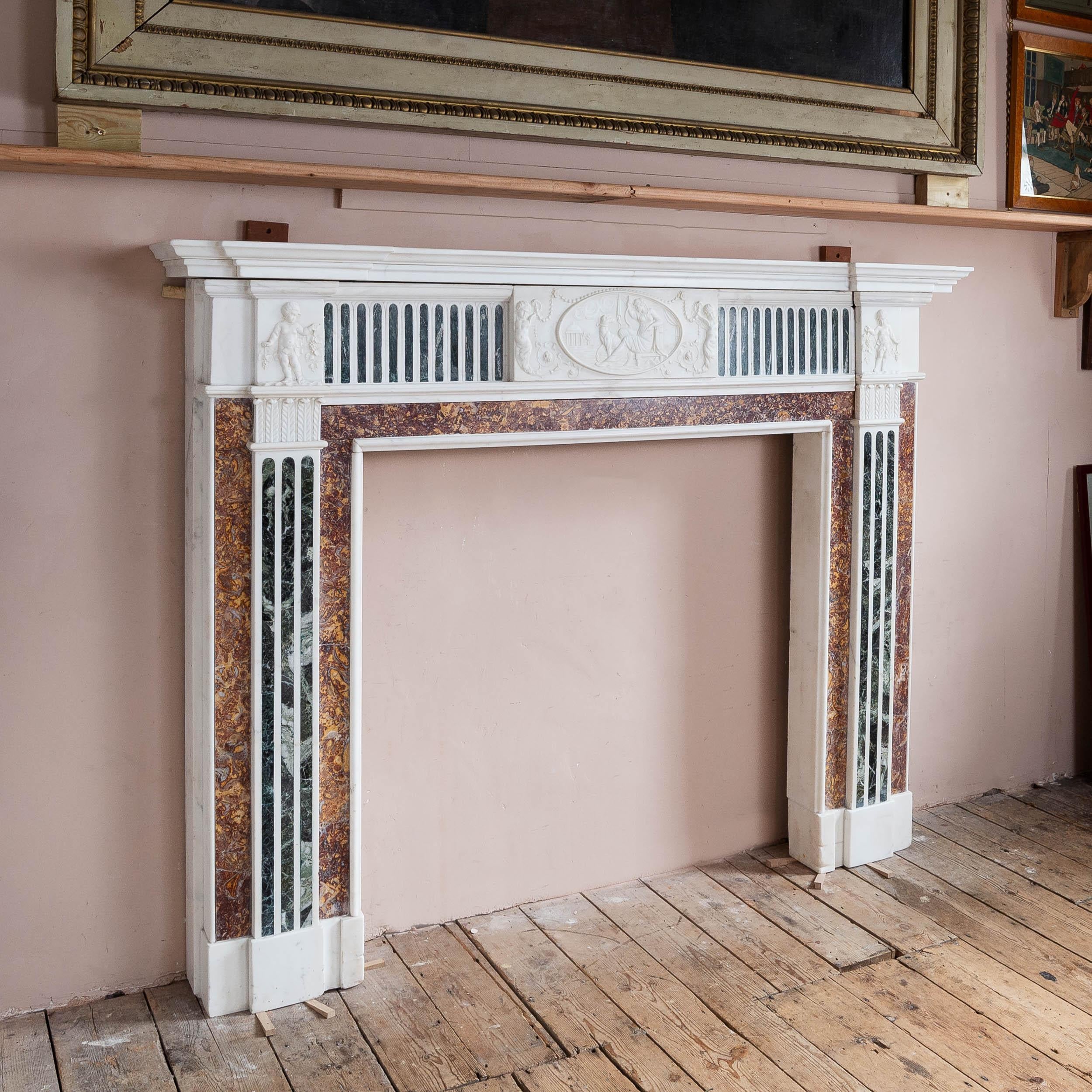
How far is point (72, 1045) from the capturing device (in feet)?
8.18

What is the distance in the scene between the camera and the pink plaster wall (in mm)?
2480

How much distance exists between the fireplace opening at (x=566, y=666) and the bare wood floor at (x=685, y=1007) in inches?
6.2

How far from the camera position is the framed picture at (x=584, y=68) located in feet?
7.85

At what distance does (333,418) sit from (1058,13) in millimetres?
2559

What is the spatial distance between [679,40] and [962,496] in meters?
1.64

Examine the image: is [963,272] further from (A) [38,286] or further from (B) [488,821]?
(A) [38,286]

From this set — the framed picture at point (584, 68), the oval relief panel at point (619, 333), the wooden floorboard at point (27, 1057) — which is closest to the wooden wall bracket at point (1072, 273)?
the framed picture at point (584, 68)

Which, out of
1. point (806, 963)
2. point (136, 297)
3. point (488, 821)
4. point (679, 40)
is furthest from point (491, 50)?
point (806, 963)

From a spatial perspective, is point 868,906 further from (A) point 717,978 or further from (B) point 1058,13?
(B) point 1058,13

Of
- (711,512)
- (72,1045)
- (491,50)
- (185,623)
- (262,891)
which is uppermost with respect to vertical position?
(491,50)

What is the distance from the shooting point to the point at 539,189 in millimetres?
2672

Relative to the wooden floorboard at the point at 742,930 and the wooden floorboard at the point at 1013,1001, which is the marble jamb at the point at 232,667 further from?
the wooden floorboard at the point at 1013,1001

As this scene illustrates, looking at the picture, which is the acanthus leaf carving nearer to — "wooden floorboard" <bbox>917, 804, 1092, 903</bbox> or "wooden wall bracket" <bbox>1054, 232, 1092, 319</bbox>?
"wooden floorboard" <bbox>917, 804, 1092, 903</bbox>

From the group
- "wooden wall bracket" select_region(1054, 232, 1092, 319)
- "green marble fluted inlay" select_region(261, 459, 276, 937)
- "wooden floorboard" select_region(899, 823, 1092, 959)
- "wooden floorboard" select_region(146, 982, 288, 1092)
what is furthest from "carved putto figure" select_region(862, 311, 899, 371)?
"wooden floorboard" select_region(146, 982, 288, 1092)
